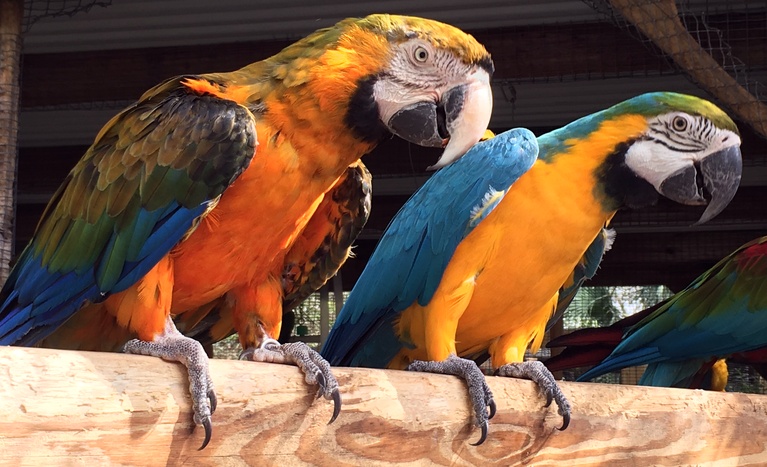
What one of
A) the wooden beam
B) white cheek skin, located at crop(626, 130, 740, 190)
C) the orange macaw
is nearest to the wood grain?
the wooden beam

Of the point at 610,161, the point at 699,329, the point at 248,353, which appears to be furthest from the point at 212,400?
the point at 699,329

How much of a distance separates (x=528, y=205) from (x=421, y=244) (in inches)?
9.6

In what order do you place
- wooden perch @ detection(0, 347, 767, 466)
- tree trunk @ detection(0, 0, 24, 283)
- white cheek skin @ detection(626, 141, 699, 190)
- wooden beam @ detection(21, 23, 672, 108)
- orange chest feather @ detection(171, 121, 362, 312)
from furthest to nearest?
wooden beam @ detection(21, 23, 672, 108) → tree trunk @ detection(0, 0, 24, 283) → white cheek skin @ detection(626, 141, 699, 190) → orange chest feather @ detection(171, 121, 362, 312) → wooden perch @ detection(0, 347, 767, 466)

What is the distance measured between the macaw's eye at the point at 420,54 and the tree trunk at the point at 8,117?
1.33m

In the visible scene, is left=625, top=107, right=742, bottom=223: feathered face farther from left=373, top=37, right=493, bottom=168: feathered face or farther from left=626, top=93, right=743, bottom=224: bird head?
left=373, top=37, right=493, bottom=168: feathered face

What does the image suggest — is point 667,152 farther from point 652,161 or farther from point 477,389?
point 477,389

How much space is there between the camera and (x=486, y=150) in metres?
1.87

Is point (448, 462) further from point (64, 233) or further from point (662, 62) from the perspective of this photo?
point (662, 62)

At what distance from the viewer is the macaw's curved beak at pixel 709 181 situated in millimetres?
1872

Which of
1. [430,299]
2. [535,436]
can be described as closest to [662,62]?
[430,299]

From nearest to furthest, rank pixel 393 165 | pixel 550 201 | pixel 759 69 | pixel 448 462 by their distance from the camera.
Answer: pixel 448 462 < pixel 550 201 < pixel 759 69 < pixel 393 165

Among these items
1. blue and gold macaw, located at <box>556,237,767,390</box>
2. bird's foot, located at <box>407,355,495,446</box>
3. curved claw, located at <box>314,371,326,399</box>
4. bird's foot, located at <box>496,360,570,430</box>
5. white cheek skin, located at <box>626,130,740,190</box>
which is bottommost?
blue and gold macaw, located at <box>556,237,767,390</box>

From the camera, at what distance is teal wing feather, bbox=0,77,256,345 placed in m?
1.51

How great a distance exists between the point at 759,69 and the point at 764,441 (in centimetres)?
196
